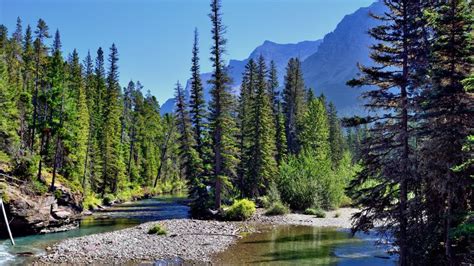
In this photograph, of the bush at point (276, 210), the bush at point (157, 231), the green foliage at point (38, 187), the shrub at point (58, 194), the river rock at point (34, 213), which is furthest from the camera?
the bush at point (276, 210)

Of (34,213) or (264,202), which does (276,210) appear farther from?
(34,213)

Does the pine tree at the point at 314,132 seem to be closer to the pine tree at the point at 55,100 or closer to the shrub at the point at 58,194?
the pine tree at the point at 55,100

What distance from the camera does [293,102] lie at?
71.1 meters

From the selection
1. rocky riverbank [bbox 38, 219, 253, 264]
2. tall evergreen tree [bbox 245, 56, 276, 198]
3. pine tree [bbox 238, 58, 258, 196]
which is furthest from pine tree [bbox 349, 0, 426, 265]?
tall evergreen tree [bbox 245, 56, 276, 198]

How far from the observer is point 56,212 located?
3350 centimetres

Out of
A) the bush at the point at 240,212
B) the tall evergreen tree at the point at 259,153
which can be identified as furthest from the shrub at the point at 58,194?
the tall evergreen tree at the point at 259,153

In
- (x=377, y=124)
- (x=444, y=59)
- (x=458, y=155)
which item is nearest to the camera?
(x=458, y=155)

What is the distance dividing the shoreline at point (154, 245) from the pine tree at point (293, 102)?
37.9 meters

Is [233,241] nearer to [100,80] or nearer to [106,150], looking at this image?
[106,150]

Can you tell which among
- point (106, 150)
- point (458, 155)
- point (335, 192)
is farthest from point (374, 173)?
point (106, 150)

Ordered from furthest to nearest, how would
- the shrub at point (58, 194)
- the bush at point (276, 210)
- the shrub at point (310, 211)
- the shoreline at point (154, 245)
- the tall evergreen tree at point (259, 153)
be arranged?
the tall evergreen tree at point (259, 153) → the shrub at point (310, 211) → the bush at point (276, 210) → the shrub at point (58, 194) → the shoreline at point (154, 245)

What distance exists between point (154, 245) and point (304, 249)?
27.8 feet

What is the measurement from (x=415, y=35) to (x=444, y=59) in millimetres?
1552

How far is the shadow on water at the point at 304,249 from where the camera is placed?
66.8 feet
